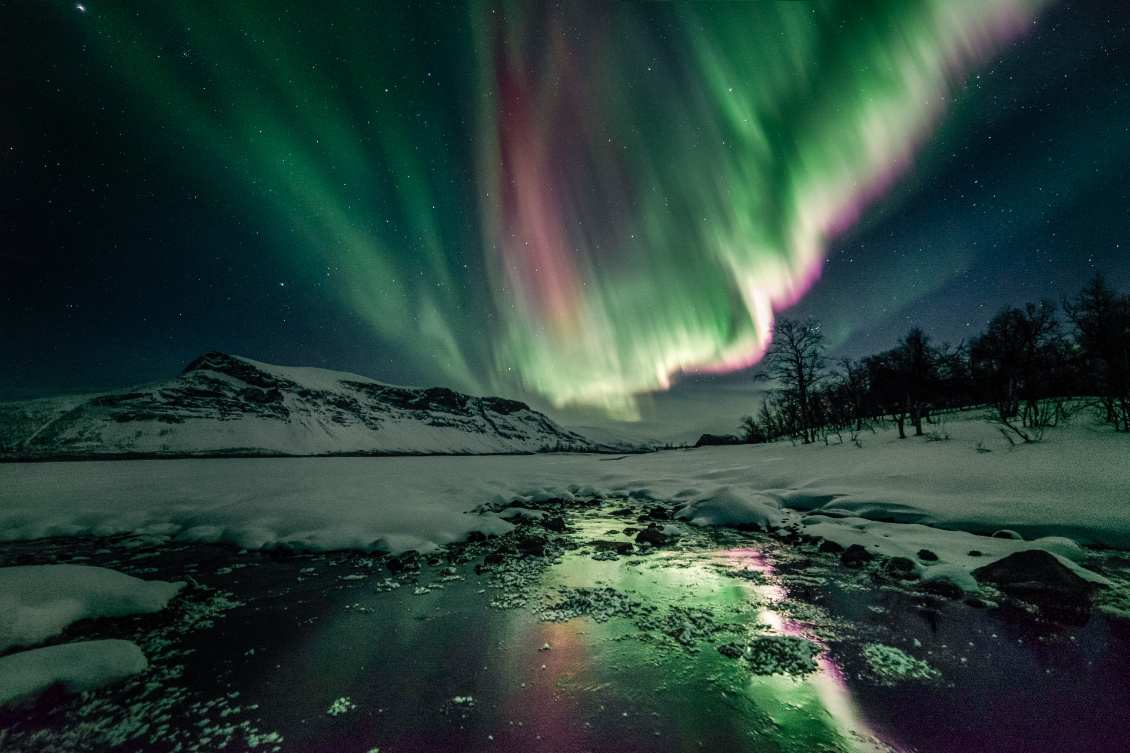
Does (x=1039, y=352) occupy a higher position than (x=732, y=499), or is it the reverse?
(x=1039, y=352)

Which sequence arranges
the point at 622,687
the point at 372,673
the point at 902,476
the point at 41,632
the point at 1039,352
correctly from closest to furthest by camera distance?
the point at 622,687, the point at 372,673, the point at 41,632, the point at 902,476, the point at 1039,352

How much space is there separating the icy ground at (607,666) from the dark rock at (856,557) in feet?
0.31

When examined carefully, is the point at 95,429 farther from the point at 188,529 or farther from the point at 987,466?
the point at 987,466

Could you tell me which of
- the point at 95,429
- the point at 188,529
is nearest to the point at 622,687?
the point at 188,529

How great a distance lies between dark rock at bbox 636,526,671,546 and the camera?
8959 millimetres

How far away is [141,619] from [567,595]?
6052mm

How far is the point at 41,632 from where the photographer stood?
188 inches

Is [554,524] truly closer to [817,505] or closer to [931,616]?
[817,505]

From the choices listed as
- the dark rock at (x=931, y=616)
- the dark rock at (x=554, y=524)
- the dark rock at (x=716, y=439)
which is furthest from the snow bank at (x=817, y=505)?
the dark rock at (x=716, y=439)

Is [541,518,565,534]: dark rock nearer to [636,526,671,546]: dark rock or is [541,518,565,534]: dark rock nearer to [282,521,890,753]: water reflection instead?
[636,526,671,546]: dark rock

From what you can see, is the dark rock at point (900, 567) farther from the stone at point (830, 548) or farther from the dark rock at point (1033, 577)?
the stone at point (830, 548)

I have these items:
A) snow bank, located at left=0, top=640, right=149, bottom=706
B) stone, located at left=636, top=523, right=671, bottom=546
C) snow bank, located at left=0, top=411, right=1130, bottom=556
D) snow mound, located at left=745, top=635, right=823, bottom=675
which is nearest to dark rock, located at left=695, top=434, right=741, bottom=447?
snow bank, located at left=0, top=411, right=1130, bottom=556

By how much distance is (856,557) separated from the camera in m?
6.98

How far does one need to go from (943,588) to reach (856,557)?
1.40 meters
